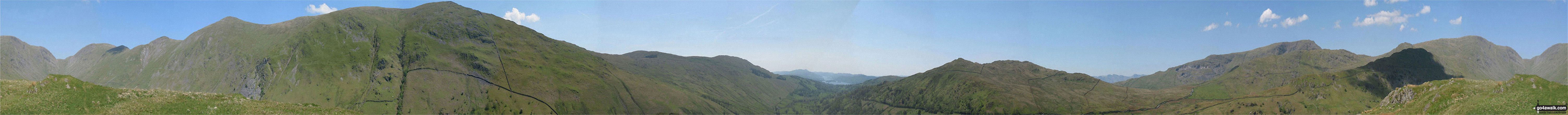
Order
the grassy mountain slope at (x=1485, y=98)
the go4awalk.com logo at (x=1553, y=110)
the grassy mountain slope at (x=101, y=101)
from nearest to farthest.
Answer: the grassy mountain slope at (x=101, y=101) → the go4awalk.com logo at (x=1553, y=110) → the grassy mountain slope at (x=1485, y=98)

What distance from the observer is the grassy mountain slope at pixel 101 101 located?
55031mm

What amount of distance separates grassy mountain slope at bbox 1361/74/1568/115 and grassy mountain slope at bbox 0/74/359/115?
170913 mm

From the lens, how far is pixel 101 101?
58.5 metres

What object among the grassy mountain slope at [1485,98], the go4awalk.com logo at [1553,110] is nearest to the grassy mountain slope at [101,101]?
the go4awalk.com logo at [1553,110]

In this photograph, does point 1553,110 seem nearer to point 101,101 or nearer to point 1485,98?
point 1485,98

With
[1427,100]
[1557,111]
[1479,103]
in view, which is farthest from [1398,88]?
[1557,111]

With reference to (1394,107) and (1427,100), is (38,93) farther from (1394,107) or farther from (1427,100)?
(1394,107)

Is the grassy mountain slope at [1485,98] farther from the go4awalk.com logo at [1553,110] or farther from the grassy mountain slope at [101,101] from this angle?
the grassy mountain slope at [101,101]

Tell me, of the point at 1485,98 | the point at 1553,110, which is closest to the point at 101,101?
the point at 1553,110

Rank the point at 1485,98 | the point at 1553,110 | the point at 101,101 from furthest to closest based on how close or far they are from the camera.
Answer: the point at 1485,98 → the point at 1553,110 → the point at 101,101

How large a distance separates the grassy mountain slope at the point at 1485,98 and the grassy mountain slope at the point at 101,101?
17091 centimetres

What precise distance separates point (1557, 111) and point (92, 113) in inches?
7103

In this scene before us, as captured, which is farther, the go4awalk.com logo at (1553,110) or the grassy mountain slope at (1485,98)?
the grassy mountain slope at (1485,98)

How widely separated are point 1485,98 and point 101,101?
192502mm
